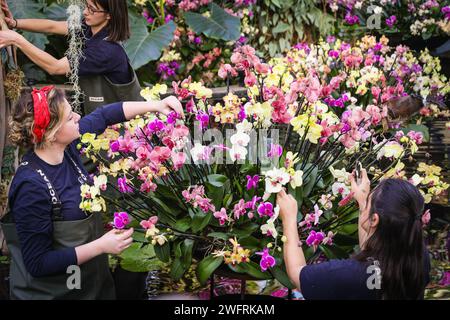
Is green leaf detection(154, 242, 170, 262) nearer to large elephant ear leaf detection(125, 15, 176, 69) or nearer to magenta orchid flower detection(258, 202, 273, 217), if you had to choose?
magenta orchid flower detection(258, 202, 273, 217)

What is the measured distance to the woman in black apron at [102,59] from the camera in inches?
132

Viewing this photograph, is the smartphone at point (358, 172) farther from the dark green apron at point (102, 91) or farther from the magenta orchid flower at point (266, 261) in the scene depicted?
the dark green apron at point (102, 91)

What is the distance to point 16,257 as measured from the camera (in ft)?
7.30

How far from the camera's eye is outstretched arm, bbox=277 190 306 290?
1.96 m

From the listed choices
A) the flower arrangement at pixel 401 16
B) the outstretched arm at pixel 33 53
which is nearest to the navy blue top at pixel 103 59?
the outstretched arm at pixel 33 53

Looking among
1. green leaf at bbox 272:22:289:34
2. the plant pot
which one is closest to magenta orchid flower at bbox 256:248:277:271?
the plant pot

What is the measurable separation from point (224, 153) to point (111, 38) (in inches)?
53.9

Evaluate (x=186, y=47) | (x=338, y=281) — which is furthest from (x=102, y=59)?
(x=186, y=47)

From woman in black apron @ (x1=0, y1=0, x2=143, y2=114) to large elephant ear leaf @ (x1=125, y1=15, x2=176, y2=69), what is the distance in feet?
4.82

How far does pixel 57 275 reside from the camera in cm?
218

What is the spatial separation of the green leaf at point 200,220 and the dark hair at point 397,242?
1.61 ft

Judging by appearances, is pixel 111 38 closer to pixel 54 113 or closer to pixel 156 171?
pixel 54 113
